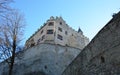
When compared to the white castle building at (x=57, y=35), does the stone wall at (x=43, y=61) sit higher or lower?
lower

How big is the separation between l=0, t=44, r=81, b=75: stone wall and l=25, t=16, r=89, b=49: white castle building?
10058mm

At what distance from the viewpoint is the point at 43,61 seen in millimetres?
23516

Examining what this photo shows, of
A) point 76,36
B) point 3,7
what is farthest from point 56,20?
point 3,7

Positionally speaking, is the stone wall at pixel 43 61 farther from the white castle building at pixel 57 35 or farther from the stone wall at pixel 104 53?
the stone wall at pixel 104 53

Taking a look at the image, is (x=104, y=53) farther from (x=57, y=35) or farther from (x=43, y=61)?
(x=57, y=35)

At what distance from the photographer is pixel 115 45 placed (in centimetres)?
925

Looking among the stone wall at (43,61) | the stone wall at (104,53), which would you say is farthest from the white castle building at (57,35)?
the stone wall at (104,53)

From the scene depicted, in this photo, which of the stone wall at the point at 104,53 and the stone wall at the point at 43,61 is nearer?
the stone wall at the point at 104,53

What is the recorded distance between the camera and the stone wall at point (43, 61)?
2275 centimetres

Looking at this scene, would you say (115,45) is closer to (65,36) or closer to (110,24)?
(110,24)

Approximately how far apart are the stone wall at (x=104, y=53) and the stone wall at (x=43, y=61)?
11390mm

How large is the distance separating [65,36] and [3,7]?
32396mm

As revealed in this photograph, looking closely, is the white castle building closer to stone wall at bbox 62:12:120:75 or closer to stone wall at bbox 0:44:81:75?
stone wall at bbox 0:44:81:75

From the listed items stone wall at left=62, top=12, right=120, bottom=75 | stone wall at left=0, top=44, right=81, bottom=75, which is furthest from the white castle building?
stone wall at left=62, top=12, right=120, bottom=75
